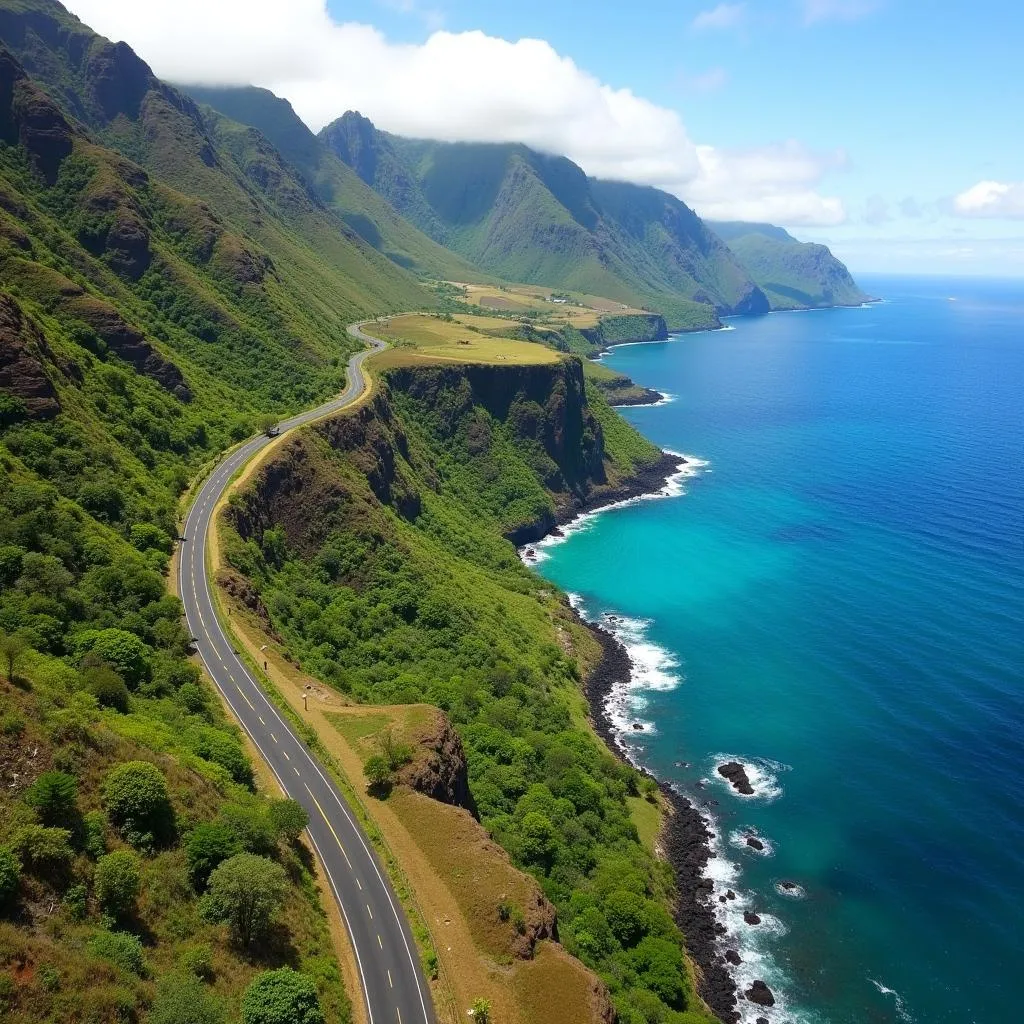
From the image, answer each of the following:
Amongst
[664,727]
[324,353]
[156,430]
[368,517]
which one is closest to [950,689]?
[664,727]

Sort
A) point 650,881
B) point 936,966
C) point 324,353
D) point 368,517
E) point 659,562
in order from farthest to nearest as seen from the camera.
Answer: point 324,353 < point 659,562 < point 368,517 < point 650,881 < point 936,966

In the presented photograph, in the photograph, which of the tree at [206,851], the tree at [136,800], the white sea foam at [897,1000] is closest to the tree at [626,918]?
the white sea foam at [897,1000]

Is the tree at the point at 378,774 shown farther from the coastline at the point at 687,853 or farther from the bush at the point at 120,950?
the coastline at the point at 687,853

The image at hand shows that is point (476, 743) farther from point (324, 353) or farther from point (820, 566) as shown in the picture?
point (324, 353)

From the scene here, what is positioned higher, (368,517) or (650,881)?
(368,517)

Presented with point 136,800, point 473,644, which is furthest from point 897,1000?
point 136,800
